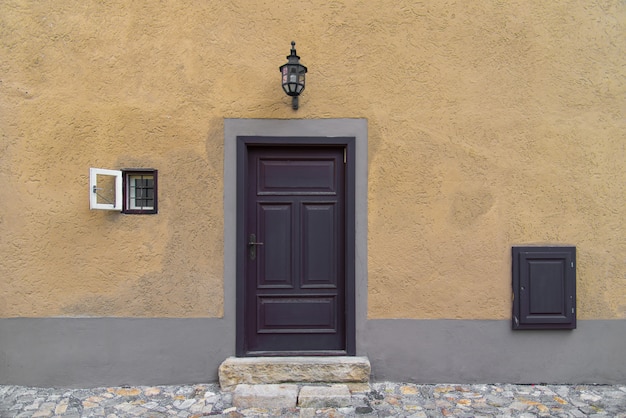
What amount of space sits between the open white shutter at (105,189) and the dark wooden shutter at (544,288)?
3.47m

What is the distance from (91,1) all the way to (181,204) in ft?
6.36

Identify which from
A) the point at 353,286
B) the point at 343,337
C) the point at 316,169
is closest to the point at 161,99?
the point at 316,169

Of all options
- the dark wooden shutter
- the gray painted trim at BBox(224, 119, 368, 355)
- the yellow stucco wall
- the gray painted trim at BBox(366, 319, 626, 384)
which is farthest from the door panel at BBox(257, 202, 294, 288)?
the dark wooden shutter

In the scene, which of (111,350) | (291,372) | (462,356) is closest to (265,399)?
(291,372)

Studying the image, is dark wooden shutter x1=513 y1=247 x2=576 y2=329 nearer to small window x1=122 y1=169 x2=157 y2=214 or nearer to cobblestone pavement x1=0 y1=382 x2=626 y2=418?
cobblestone pavement x1=0 y1=382 x2=626 y2=418

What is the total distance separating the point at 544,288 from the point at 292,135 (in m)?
2.58

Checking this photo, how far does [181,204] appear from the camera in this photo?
12.7ft

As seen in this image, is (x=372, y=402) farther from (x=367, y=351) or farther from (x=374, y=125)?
(x=374, y=125)

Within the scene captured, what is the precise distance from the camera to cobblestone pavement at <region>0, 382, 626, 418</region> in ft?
11.2

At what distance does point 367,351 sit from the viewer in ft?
12.8

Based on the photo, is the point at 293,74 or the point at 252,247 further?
the point at 252,247

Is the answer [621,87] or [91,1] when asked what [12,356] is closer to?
[91,1]

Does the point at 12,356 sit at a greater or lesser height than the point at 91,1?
lesser

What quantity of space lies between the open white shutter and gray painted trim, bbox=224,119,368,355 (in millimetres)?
903
